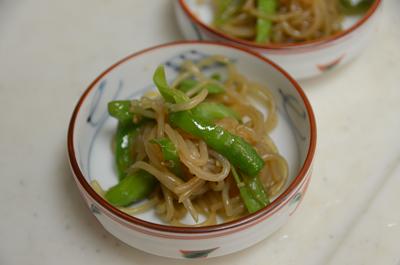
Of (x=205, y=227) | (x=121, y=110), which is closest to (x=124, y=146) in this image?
(x=121, y=110)

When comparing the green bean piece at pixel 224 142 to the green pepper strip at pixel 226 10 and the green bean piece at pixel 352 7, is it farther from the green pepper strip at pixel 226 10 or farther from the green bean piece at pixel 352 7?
the green bean piece at pixel 352 7

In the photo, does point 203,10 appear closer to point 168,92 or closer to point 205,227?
point 168,92

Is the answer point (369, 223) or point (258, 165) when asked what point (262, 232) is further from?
point (369, 223)

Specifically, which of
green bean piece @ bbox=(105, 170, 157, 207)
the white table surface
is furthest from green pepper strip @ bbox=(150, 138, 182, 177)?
the white table surface

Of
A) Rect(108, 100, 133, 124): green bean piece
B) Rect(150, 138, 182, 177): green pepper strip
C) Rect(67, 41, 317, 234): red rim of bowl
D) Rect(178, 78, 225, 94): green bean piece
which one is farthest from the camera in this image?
Rect(178, 78, 225, 94): green bean piece

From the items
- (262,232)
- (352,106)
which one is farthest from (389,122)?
(262,232)

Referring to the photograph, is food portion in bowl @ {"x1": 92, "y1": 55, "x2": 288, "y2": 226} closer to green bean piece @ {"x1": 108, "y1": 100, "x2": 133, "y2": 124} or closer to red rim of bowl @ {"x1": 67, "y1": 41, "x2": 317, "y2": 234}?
green bean piece @ {"x1": 108, "y1": 100, "x2": 133, "y2": 124}
